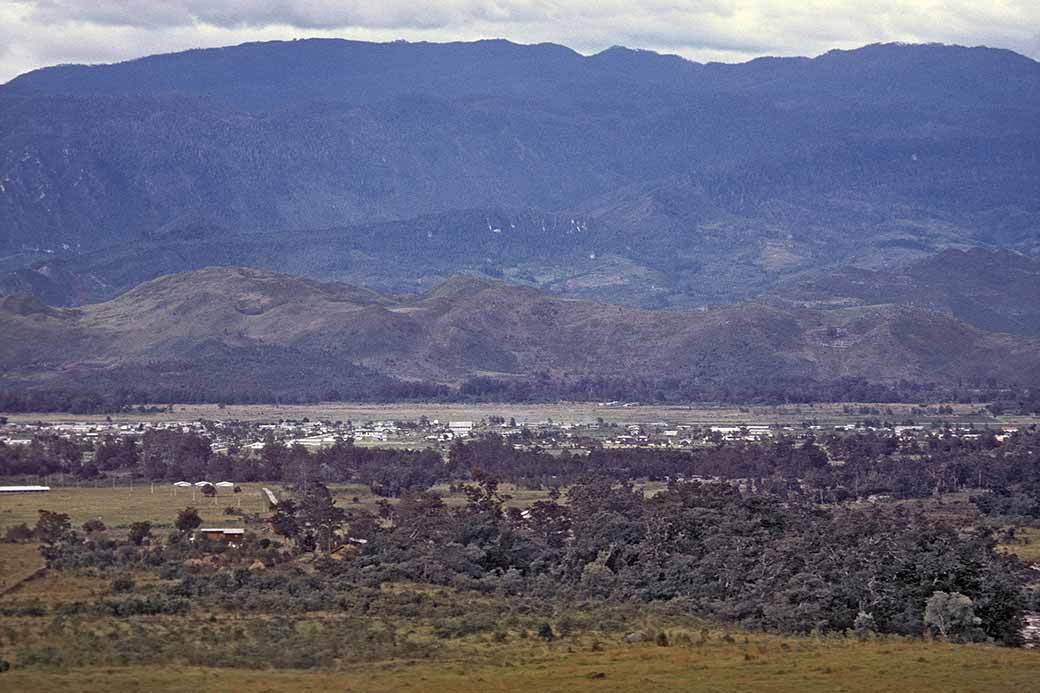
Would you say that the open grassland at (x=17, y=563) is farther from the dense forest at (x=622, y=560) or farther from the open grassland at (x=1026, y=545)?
the open grassland at (x=1026, y=545)

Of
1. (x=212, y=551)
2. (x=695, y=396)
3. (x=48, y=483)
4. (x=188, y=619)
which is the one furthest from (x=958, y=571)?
(x=695, y=396)

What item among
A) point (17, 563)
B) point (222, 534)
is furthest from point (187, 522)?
point (17, 563)

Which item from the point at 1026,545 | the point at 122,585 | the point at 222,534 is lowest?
the point at 1026,545

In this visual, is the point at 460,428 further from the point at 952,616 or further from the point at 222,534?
the point at 952,616

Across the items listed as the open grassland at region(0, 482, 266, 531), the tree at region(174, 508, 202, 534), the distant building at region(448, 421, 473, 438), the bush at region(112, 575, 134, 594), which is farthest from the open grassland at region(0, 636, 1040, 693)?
the distant building at region(448, 421, 473, 438)

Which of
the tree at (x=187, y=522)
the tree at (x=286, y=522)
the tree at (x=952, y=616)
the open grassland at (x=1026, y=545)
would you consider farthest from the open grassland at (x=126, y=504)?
the tree at (x=952, y=616)

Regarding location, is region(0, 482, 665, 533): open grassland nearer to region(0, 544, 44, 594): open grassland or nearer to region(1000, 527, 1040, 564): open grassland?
region(0, 544, 44, 594): open grassland

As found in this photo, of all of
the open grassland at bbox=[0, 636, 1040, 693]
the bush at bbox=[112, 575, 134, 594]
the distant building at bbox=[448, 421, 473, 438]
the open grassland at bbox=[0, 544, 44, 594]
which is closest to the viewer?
the open grassland at bbox=[0, 636, 1040, 693]
